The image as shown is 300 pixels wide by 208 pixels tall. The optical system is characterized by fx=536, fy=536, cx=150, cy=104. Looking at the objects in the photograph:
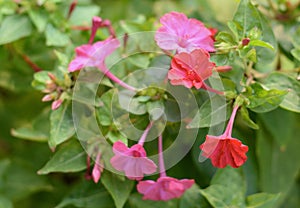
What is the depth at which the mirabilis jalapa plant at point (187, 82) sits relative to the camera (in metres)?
0.98

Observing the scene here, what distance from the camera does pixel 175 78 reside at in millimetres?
986

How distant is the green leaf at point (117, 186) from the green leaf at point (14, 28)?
0.44 meters

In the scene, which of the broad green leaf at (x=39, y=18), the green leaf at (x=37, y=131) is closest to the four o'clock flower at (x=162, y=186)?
the green leaf at (x=37, y=131)

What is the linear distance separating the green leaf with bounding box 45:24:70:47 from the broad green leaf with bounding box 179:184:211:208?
0.48m

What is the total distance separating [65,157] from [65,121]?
8 centimetres

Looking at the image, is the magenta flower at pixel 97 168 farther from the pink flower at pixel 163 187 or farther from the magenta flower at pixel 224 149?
the magenta flower at pixel 224 149

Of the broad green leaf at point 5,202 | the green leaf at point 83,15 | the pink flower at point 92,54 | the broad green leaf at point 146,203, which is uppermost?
the pink flower at point 92,54

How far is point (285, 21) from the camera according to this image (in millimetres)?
1420

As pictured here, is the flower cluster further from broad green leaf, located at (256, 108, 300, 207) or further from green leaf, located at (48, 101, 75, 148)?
broad green leaf, located at (256, 108, 300, 207)

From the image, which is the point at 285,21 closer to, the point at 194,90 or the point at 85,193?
the point at 194,90

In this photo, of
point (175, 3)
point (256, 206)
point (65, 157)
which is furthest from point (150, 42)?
point (175, 3)

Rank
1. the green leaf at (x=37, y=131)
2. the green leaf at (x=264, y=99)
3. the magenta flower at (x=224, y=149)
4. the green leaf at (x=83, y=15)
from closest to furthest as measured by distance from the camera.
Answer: the magenta flower at (x=224, y=149) → the green leaf at (x=264, y=99) → the green leaf at (x=37, y=131) → the green leaf at (x=83, y=15)

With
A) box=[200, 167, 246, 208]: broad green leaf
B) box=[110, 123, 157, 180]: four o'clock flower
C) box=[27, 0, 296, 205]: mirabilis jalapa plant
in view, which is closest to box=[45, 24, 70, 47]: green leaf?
box=[27, 0, 296, 205]: mirabilis jalapa plant

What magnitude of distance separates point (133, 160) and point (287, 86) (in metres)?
0.39
